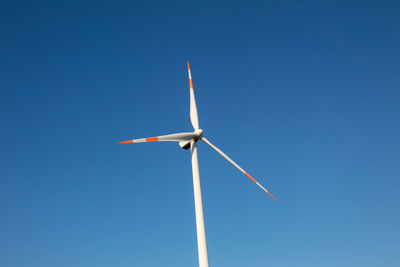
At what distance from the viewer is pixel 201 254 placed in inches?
1076

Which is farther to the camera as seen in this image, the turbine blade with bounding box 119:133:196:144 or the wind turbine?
the turbine blade with bounding box 119:133:196:144

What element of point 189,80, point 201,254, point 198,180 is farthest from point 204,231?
point 189,80

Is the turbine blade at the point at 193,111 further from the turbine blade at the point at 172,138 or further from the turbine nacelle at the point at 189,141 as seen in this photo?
the turbine blade at the point at 172,138

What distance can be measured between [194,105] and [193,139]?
19.7ft

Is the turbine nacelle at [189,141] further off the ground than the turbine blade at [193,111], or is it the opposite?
the turbine blade at [193,111]

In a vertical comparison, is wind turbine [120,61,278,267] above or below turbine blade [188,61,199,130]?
below

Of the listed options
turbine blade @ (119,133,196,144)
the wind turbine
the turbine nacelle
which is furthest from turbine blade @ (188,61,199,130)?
turbine blade @ (119,133,196,144)

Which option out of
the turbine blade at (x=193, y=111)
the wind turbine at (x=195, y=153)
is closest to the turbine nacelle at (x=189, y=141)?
the wind turbine at (x=195, y=153)

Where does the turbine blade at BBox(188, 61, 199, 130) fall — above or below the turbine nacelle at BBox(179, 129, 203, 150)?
above

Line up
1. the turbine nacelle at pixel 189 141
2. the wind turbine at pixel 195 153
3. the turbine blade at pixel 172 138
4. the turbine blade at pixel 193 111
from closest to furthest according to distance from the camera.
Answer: the wind turbine at pixel 195 153 < the turbine blade at pixel 172 138 < the turbine nacelle at pixel 189 141 < the turbine blade at pixel 193 111

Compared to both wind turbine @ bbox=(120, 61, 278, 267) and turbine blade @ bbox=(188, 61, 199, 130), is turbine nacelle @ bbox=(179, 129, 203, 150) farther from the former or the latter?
turbine blade @ bbox=(188, 61, 199, 130)

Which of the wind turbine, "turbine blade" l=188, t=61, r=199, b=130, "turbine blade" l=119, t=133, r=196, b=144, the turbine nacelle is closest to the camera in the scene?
the wind turbine

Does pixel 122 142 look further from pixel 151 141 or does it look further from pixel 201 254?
pixel 201 254

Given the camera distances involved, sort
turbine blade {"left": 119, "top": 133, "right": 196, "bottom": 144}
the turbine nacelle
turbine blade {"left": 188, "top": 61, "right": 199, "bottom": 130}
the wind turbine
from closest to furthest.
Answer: the wind turbine → turbine blade {"left": 119, "top": 133, "right": 196, "bottom": 144} → the turbine nacelle → turbine blade {"left": 188, "top": 61, "right": 199, "bottom": 130}
